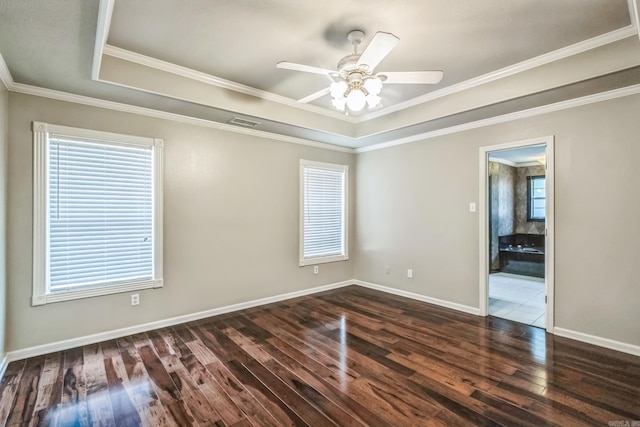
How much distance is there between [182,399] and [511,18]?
376cm

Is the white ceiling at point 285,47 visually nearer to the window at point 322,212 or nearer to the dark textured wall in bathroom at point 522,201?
the window at point 322,212

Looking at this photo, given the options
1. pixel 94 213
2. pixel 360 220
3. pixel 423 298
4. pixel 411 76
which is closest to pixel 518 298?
pixel 423 298

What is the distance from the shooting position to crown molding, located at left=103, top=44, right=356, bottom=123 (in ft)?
9.16

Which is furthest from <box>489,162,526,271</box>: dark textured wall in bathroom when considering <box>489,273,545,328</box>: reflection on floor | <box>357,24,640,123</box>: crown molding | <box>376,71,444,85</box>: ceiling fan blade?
<box>376,71,444,85</box>: ceiling fan blade

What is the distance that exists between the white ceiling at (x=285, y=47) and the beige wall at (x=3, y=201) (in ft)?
0.85

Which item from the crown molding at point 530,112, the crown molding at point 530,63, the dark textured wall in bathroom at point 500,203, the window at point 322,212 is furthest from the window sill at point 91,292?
the dark textured wall in bathroom at point 500,203

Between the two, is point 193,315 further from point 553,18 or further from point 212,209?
point 553,18

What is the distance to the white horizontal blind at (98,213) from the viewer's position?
3.02 m

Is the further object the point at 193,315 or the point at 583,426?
the point at 193,315

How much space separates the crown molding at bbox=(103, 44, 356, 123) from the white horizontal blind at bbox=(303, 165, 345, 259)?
45.4 inches

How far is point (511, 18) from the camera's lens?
235 centimetres

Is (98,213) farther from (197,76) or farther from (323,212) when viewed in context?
(323,212)

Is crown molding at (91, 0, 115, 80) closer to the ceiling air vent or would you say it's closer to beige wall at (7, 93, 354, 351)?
beige wall at (7, 93, 354, 351)

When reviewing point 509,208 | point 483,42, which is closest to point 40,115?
point 483,42
